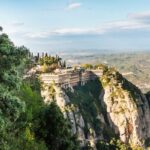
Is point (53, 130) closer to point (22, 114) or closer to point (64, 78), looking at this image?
point (22, 114)

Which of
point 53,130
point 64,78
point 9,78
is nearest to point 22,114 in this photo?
point 53,130

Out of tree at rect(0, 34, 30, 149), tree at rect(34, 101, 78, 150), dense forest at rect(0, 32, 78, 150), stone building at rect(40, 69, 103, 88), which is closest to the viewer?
tree at rect(0, 34, 30, 149)

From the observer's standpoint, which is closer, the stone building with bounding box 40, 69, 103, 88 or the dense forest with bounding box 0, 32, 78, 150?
the dense forest with bounding box 0, 32, 78, 150

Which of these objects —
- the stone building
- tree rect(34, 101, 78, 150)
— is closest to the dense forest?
tree rect(34, 101, 78, 150)

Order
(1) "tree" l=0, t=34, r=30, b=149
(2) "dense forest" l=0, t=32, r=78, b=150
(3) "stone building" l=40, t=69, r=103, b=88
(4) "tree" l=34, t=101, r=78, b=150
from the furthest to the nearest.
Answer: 1. (3) "stone building" l=40, t=69, r=103, b=88
2. (4) "tree" l=34, t=101, r=78, b=150
3. (2) "dense forest" l=0, t=32, r=78, b=150
4. (1) "tree" l=0, t=34, r=30, b=149

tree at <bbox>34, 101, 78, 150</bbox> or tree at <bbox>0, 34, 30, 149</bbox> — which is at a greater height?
tree at <bbox>0, 34, 30, 149</bbox>

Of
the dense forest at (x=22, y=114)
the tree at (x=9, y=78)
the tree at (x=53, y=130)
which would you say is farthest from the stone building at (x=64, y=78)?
the tree at (x=9, y=78)

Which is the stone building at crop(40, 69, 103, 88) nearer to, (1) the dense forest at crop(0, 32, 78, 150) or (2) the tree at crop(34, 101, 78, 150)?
(1) the dense forest at crop(0, 32, 78, 150)

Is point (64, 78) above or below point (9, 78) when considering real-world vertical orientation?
below
